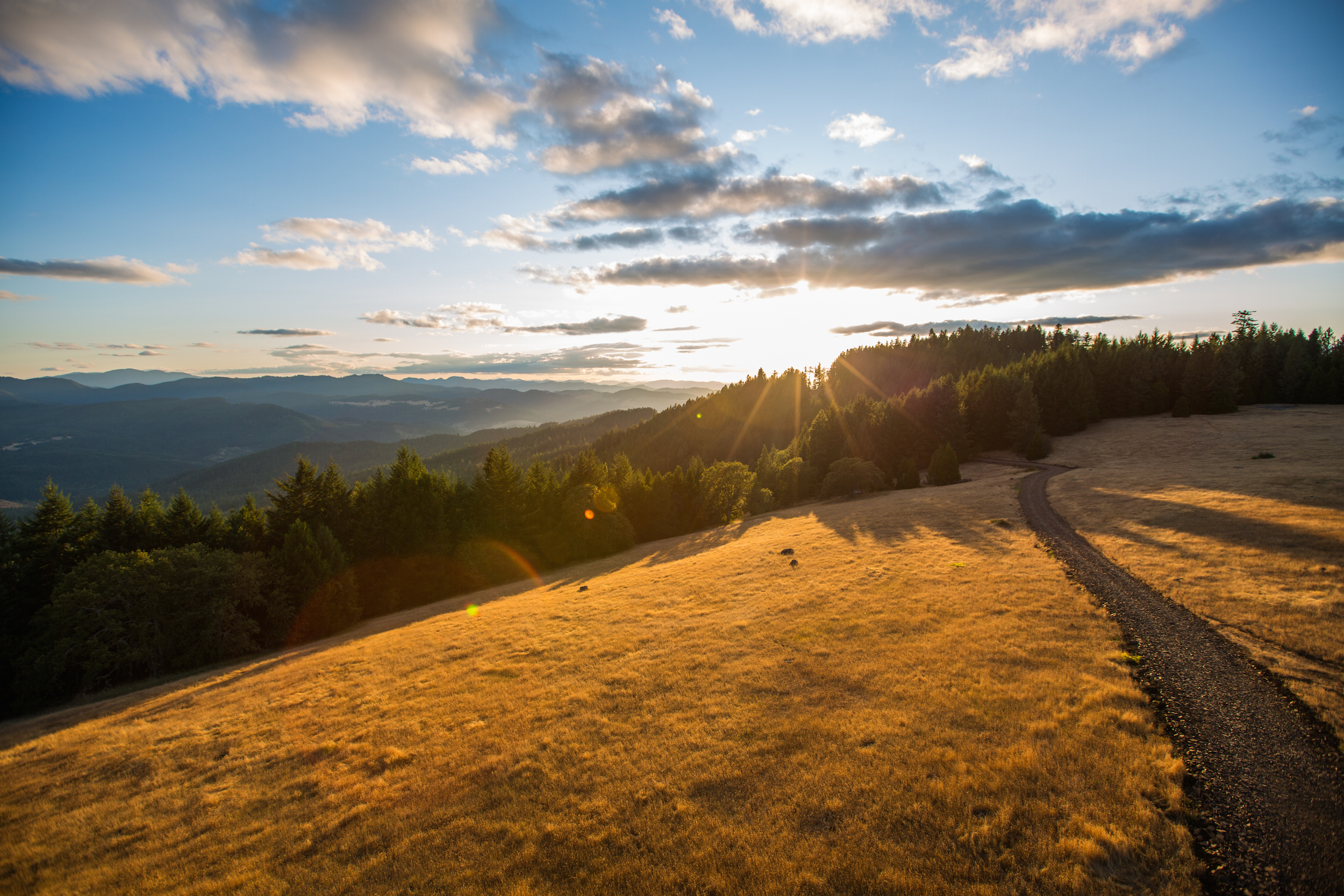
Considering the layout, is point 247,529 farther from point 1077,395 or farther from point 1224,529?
point 1077,395

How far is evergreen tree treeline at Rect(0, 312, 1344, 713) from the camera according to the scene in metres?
39.8

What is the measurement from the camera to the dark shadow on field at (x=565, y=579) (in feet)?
85.4

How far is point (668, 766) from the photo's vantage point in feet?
41.2

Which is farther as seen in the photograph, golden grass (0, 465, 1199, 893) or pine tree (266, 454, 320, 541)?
pine tree (266, 454, 320, 541)

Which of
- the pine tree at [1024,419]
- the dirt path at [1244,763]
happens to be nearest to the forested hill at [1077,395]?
the pine tree at [1024,419]

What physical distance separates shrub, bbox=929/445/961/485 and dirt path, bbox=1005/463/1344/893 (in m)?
48.2

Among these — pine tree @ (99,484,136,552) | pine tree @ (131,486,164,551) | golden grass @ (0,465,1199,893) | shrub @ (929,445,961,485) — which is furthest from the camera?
shrub @ (929,445,961,485)

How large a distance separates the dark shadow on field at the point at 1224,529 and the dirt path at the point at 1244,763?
10400mm

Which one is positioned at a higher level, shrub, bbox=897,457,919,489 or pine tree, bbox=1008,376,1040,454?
pine tree, bbox=1008,376,1040,454

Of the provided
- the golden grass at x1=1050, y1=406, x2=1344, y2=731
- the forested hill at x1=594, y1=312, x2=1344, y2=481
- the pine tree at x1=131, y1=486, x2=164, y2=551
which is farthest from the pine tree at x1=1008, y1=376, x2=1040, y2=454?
the pine tree at x1=131, y1=486, x2=164, y2=551

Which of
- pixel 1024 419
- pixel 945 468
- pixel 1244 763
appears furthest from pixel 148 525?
pixel 1024 419

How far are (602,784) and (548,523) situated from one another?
57361 millimetres

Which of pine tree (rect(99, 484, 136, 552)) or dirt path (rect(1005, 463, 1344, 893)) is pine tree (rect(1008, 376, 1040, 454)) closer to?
dirt path (rect(1005, 463, 1344, 893))

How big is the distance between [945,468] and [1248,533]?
39.1 meters
